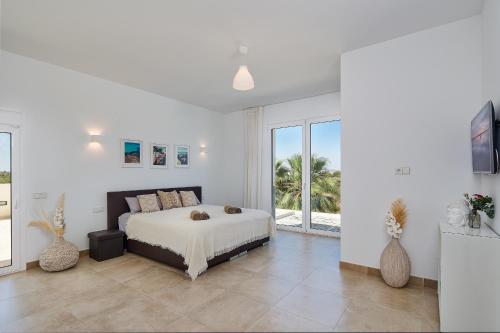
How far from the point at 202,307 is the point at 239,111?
5.06 meters

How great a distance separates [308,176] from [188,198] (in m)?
2.66

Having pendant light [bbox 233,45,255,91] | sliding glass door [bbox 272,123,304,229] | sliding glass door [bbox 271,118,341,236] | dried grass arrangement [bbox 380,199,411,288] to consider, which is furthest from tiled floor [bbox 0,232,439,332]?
pendant light [bbox 233,45,255,91]

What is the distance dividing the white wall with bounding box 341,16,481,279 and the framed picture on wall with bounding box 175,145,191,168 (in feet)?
12.0

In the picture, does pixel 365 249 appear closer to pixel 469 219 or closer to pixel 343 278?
pixel 343 278

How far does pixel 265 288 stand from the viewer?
2926 mm

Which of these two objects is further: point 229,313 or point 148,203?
point 148,203

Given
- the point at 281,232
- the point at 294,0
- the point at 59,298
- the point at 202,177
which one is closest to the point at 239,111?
the point at 202,177

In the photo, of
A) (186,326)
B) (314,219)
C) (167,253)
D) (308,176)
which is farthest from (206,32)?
(314,219)

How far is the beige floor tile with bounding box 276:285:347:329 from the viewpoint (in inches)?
92.1

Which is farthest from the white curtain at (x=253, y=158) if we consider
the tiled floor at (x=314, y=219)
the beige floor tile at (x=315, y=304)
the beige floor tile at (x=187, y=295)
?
the beige floor tile at (x=315, y=304)

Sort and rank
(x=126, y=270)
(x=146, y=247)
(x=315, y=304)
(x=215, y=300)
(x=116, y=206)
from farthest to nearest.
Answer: (x=116, y=206) < (x=146, y=247) < (x=126, y=270) < (x=215, y=300) < (x=315, y=304)

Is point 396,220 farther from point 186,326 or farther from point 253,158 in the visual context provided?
point 253,158

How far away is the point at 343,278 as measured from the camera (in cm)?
318

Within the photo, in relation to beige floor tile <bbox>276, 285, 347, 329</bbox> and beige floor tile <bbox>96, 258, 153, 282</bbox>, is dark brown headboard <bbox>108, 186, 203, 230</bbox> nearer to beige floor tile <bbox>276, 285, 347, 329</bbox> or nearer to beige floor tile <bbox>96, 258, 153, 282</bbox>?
beige floor tile <bbox>96, 258, 153, 282</bbox>
